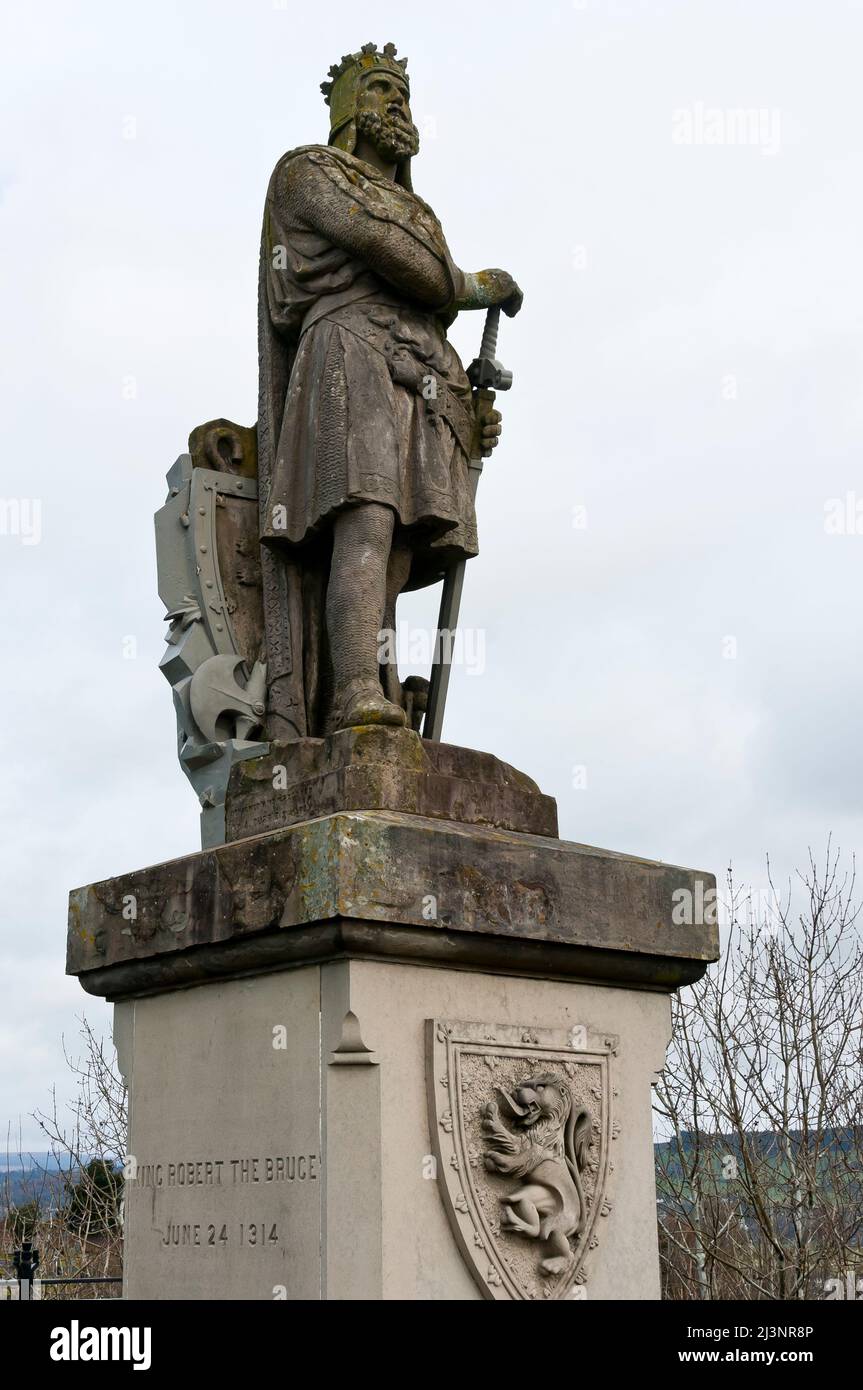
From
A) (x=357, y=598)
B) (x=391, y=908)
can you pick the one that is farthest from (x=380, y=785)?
(x=357, y=598)

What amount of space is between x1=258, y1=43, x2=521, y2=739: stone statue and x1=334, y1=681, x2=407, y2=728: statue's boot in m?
0.01

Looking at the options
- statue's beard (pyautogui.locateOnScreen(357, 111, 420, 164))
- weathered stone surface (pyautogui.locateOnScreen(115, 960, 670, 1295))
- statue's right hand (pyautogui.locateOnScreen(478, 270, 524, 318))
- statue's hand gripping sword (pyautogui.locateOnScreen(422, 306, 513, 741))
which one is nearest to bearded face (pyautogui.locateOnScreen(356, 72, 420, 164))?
statue's beard (pyautogui.locateOnScreen(357, 111, 420, 164))

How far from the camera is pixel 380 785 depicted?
18.3 ft

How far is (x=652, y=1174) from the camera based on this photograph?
19.4ft

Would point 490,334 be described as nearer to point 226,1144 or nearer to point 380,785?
point 380,785

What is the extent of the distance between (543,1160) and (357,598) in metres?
2.05

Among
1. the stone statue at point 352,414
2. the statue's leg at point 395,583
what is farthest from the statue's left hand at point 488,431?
the statue's leg at point 395,583

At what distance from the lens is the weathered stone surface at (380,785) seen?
18.4 ft

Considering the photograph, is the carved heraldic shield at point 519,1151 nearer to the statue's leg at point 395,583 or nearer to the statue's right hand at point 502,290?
the statue's leg at point 395,583

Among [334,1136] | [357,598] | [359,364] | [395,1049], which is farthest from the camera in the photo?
[359,364]

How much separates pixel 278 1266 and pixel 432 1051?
32.1 inches

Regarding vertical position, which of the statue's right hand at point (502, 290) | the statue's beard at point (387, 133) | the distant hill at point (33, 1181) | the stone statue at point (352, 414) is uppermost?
the statue's beard at point (387, 133)

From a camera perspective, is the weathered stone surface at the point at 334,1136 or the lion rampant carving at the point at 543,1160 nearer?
the weathered stone surface at the point at 334,1136
